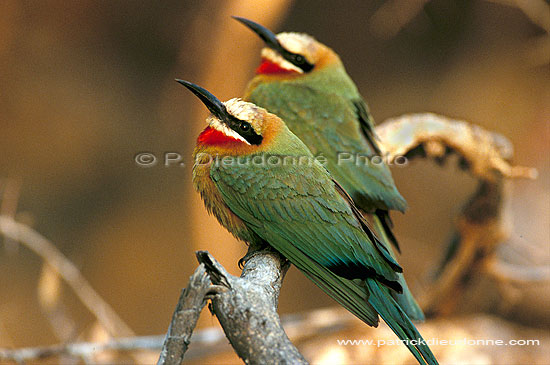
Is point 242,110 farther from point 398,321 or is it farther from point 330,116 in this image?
point 398,321

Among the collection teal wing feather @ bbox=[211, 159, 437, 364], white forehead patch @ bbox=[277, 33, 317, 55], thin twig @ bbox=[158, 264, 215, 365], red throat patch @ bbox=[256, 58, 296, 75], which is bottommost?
thin twig @ bbox=[158, 264, 215, 365]

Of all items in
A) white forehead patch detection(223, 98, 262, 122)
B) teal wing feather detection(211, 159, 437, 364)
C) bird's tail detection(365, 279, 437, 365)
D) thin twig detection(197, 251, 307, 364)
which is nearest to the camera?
thin twig detection(197, 251, 307, 364)

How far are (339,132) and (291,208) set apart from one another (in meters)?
0.59

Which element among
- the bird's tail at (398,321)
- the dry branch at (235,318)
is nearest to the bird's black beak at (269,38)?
the bird's tail at (398,321)

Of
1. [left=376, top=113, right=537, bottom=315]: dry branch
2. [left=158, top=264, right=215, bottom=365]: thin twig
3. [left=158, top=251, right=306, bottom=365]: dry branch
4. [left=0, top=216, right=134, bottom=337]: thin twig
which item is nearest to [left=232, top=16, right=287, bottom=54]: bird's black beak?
[left=376, top=113, right=537, bottom=315]: dry branch

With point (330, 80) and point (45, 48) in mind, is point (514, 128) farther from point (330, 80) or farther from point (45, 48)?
point (45, 48)

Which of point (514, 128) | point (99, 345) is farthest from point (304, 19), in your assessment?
point (99, 345)

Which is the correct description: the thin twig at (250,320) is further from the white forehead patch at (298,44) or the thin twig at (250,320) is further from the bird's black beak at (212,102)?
the white forehead patch at (298,44)

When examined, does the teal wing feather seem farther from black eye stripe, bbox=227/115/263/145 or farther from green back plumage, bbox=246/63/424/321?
green back plumage, bbox=246/63/424/321

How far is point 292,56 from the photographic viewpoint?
2.56m

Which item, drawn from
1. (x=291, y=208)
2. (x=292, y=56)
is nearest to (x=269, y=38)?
(x=292, y=56)

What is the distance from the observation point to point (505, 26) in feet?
14.8

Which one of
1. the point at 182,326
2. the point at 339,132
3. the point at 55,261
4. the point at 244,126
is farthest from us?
the point at 55,261

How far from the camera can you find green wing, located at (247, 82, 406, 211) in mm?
2129
